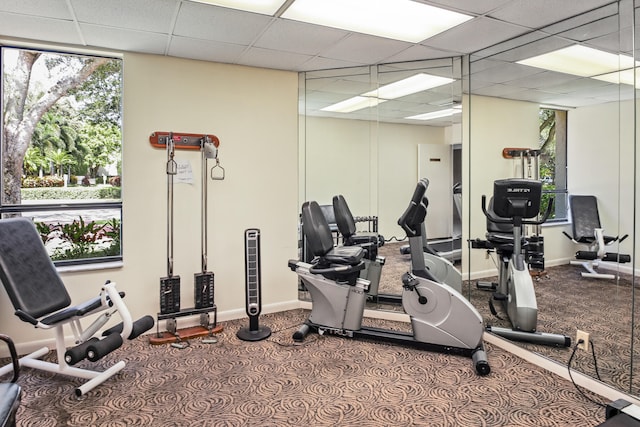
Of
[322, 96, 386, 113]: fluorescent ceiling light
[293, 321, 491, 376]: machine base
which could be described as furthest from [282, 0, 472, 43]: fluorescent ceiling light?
[293, 321, 491, 376]: machine base

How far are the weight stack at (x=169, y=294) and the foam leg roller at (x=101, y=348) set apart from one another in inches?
34.6

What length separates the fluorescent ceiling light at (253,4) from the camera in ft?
8.32

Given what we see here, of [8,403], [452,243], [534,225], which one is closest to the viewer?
[8,403]

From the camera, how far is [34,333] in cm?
325

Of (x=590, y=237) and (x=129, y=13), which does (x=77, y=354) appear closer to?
(x=129, y=13)

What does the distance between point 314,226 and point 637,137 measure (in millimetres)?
2364

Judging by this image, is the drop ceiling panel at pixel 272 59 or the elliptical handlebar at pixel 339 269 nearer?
the elliptical handlebar at pixel 339 269

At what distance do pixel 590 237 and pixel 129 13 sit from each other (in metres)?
3.60

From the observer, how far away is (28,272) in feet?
9.18

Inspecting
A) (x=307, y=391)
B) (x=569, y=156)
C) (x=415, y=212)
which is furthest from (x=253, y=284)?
(x=569, y=156)

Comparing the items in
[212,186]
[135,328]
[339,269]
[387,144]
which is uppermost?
[387,144]

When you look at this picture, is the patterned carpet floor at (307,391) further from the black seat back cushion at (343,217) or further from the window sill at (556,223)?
the black seat back cushion at (343,217)

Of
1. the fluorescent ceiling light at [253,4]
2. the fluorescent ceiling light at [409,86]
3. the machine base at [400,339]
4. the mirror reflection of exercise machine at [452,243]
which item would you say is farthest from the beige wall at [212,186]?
the mirror reflection of exercise machine at [452,243]

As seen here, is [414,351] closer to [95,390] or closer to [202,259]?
[202,259]
